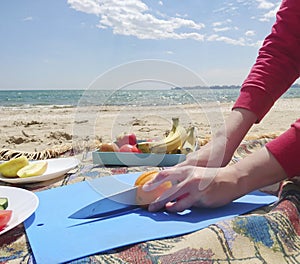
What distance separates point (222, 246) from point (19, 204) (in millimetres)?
335

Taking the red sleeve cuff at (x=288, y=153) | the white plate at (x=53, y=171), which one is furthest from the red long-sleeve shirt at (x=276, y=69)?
the white plate at (x=53, y=171)

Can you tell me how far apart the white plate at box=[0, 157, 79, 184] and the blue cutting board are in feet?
0.35

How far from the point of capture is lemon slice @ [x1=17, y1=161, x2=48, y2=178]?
2.60 ft

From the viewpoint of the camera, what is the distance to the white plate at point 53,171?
0.77 metres

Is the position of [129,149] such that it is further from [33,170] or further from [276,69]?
[276,69]

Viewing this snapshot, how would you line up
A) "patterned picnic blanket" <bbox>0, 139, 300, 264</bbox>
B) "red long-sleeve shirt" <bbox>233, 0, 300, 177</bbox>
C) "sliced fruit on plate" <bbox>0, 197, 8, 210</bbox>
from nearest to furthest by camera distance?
"patterned picnic blanket" <bbox>0, 139, 300, 264</bbox>, "sliced fruit on plate" <bbox>0, 197, 8, 210</bbox>, "red long-sleeve shirt" <bbox>233, 0, 300, 177</bbox>

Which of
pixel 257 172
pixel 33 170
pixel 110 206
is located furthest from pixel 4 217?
pixel 257 172

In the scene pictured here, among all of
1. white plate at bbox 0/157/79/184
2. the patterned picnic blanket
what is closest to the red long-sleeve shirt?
the patterned picnic blanket

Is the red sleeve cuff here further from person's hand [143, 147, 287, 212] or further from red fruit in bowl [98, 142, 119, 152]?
red fruit in bowl [98, 142, 119, 152]

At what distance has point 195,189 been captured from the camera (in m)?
0.58

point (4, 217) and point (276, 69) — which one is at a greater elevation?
point (276, 69)

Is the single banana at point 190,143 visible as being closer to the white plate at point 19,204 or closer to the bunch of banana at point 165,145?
the bunch of banana at point 165,145

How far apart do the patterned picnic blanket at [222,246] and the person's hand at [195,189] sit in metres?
0.09

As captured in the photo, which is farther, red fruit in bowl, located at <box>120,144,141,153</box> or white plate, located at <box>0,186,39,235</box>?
red fruit in bowl, located at <box>120,144,141,153</box>
